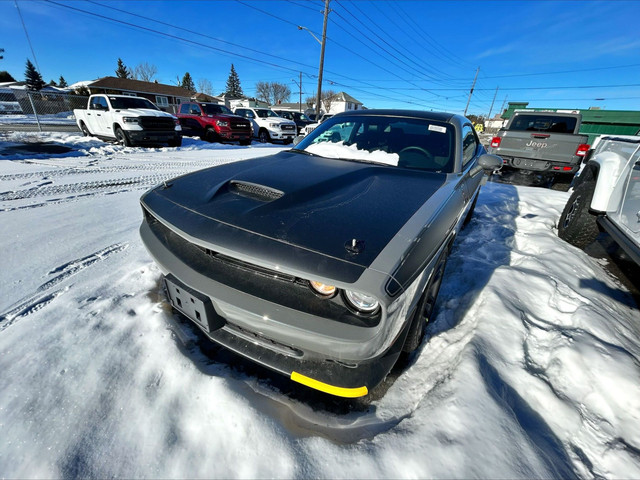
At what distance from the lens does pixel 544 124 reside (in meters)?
7.20

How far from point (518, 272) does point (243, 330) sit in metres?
2.47

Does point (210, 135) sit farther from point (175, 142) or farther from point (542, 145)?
point (542, 145)

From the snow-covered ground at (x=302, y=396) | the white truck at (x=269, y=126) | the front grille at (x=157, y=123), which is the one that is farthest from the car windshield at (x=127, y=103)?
the snow-covered ground at (x=302, y=396)

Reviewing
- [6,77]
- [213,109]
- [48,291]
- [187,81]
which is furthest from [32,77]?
[48,291]

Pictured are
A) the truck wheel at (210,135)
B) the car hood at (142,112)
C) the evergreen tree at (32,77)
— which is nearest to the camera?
the car hood at (142,112)

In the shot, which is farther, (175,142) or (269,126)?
(269,126)

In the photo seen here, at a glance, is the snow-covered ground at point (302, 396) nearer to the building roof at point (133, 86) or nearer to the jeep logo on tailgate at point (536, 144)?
the jeep logo on tailgate at point (536, 144)

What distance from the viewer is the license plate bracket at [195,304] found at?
4.41 feet

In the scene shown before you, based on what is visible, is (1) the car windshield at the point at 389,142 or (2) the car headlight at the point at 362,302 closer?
(2) the car headlight at the point at 362,302

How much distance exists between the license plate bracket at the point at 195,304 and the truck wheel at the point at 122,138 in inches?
401

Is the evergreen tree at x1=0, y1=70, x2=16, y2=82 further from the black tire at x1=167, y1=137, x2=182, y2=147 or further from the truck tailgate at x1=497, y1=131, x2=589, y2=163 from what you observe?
the truck tailgate at x1=497, y1=131, x2=589, y2=163

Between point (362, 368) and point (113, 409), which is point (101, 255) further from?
point (362, 368)

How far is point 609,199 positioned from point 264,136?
14.5 m

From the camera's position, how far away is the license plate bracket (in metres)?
1.34
